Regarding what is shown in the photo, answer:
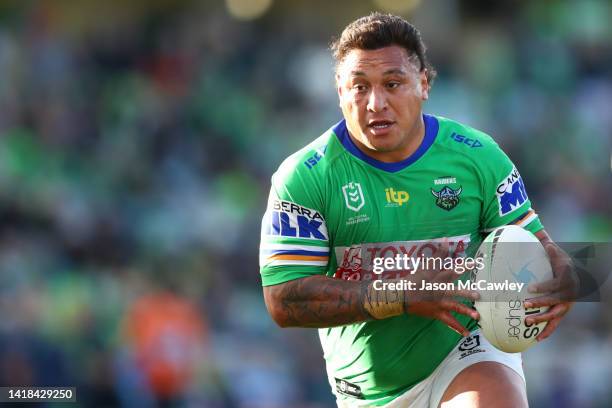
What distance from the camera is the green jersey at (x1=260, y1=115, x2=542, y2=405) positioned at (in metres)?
4.93

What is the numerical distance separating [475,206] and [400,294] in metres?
0.87

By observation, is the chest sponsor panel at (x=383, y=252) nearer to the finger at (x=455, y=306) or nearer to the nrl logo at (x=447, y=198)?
the nrl logo at (x=447, y=198)

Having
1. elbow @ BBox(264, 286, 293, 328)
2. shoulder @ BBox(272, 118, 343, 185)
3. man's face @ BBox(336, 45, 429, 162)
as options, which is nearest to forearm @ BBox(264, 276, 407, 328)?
elbow @ BBox(264, 286, 293, 328)

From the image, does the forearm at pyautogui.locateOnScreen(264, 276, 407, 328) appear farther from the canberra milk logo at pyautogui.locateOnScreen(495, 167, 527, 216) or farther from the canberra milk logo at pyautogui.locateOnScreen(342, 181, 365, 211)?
the canberra milk logo at pyautogui.locateOnScreen(495, 167, 527, 216)

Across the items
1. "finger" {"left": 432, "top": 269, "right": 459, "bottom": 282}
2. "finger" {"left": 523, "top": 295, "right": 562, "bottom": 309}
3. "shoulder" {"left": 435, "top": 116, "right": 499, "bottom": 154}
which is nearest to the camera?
"finger" {"left": 432, "top": 269, "right": 459, "bottom": 282}

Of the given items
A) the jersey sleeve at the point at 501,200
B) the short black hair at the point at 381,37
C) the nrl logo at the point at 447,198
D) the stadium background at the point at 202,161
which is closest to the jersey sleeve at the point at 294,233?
the nrl logo at the point at 447,198

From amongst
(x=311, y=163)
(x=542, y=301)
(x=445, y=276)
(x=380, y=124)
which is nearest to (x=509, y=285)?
(x=542, y=301)

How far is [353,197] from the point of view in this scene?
499cm

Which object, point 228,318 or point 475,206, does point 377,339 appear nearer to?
point 475,206

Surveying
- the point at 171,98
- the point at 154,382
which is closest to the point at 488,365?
→ the point at 154,382

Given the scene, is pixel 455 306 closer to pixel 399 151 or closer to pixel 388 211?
pixel 388 211

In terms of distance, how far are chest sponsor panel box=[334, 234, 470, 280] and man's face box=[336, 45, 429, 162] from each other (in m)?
0.50

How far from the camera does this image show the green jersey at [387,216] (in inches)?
194

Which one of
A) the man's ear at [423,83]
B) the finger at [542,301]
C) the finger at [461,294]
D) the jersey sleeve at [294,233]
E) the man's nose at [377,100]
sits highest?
the man's ear at [423,83]
